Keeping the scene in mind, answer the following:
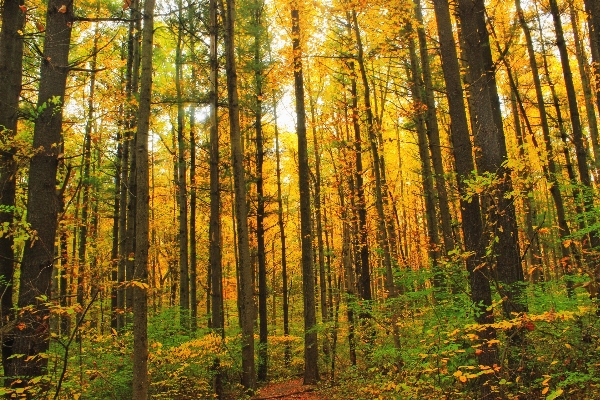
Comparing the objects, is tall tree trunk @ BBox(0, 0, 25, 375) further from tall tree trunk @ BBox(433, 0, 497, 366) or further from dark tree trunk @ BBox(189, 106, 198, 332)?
dark tree trunk @ BBox(189, 106, 198, 332)

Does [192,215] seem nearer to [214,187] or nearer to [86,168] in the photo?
[86,168]

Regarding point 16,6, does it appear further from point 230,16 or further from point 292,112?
point 292,112

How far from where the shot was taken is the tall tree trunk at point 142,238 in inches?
231

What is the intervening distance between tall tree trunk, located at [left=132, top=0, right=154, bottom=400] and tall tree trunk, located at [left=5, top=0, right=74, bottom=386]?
1173mm

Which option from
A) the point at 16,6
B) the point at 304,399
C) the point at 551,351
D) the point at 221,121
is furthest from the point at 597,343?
the point at 221,121

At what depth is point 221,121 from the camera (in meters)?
17.0

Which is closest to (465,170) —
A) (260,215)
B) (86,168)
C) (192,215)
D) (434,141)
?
(434,141)

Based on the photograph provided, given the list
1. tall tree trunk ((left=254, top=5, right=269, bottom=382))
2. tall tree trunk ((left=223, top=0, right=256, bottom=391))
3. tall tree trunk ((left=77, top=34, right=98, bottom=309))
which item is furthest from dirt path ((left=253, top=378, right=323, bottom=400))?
tall tree trunk ((left=77, top=34, right=98, bottom=309))

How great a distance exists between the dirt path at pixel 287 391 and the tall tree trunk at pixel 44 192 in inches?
229

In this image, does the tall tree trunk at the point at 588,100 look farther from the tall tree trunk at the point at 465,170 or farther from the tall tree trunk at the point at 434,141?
the tall tree trunk at the point at 465,170

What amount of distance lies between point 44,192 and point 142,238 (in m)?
1.60

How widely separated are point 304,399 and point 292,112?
1285 centimetres

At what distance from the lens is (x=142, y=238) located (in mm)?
6117

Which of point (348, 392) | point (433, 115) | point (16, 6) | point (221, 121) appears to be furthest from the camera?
point (221, 121)
